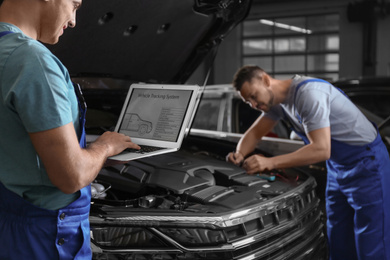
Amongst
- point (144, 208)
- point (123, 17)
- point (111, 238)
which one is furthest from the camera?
point (123, 17)

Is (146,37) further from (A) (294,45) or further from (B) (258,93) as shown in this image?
(A) (294,45)

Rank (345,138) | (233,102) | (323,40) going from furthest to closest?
(323,40), (233,102), (345,138)

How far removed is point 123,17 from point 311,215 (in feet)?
4.44

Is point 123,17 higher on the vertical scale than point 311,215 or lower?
higher

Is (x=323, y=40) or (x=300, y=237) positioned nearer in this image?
(x=300, y=237)

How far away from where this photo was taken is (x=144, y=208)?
1532 mm

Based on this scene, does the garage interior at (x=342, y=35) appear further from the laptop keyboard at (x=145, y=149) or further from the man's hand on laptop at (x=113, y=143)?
the man's hand on laptop at (x=113, y=143)

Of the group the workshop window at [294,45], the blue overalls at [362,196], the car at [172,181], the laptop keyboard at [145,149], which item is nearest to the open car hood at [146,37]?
the car at [172,181]

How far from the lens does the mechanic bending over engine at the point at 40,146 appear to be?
32.7 inches

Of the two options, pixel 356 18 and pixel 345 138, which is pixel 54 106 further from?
pixel 356 18

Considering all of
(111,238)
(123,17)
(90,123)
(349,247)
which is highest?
(123,17)

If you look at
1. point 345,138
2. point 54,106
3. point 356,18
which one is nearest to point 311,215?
point 345,138

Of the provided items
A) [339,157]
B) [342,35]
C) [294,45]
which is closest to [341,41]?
[342,35]

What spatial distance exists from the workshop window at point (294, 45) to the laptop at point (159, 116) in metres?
10.6
